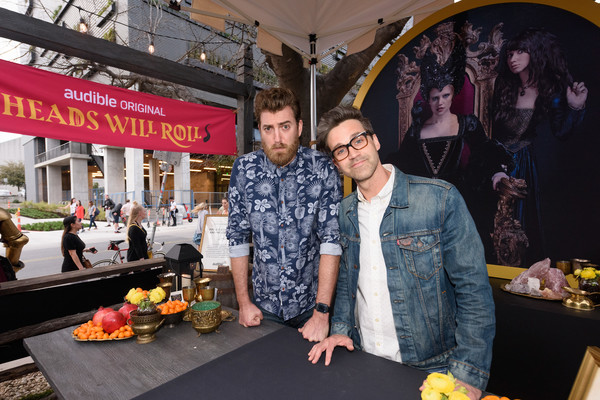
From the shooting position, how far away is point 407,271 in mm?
1506

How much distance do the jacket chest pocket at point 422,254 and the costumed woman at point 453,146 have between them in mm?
1610

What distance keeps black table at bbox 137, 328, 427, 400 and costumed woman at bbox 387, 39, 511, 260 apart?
2.06m

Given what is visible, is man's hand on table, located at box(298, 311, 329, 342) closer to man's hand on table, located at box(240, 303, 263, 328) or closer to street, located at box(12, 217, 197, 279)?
man's hand on table, located at box(240, 303, 263, 328)

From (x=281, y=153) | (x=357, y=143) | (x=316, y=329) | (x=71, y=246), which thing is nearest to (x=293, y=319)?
(x=316, y=329)

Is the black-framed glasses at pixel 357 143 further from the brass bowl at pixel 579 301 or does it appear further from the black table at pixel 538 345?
the brass bowl at pixel 579 301

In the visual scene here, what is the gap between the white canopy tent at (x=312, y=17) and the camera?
2.76 m

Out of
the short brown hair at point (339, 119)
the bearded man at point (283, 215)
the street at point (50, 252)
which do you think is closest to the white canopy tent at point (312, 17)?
the bearded man at point (283, 215)

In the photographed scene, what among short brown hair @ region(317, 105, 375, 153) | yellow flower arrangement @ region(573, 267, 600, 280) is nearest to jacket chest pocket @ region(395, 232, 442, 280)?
short brown hair @ region(317, 105, 375, 153)

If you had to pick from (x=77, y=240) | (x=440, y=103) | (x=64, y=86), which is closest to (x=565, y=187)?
(x=440, y=103)

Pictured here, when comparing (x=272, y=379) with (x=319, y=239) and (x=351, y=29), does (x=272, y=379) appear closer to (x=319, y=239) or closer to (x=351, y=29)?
(x=319, y=239)

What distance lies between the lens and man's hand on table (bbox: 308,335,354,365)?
4.32ft

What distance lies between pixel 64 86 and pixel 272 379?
10.8 ft

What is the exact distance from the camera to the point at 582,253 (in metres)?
2.28

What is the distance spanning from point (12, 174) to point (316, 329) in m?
65.4
